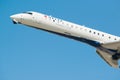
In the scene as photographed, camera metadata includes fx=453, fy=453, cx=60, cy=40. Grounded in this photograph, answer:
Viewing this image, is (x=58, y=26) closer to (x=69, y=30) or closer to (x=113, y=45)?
(x=69, y=30)

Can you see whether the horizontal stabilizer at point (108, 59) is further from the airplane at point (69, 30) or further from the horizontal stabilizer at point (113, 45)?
the horizontal stabilizer at point (113, 45)

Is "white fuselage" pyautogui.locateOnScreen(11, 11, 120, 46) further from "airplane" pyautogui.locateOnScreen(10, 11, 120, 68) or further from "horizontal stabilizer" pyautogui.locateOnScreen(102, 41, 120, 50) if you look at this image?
"horizontal stabilizer" pyautogui.locateOnScreen(102, 41, 120, 50)

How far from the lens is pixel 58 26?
56.4 metres

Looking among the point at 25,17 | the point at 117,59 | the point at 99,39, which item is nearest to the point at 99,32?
the point at 99,39

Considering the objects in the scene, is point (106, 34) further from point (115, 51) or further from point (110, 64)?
point (110, 64)

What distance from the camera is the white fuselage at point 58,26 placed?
5638 cm

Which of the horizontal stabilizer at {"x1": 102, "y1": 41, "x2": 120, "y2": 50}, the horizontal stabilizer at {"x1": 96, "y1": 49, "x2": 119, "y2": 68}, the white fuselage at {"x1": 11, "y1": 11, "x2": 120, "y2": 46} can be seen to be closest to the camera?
the white fuselage at {"x1": 11, "y1": 11, "x2": 120, "y2": 46}

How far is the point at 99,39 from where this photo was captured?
188 feet

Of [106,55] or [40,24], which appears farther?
[106,55]

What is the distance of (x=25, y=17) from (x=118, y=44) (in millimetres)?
12230

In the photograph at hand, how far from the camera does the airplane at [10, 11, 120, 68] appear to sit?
5641 cm

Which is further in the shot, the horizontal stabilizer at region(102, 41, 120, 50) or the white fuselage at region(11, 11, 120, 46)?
the horizontal stabilizer at region(102, 41, 120, 50)

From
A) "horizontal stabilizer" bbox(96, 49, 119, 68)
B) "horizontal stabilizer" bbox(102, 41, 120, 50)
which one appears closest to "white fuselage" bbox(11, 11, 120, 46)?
"horizontal stabilizer" bbox(102, 41, 120, 50)

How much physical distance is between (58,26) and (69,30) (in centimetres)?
146
